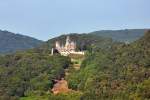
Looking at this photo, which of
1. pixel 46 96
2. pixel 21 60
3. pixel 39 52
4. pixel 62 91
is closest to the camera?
pixel 46 96

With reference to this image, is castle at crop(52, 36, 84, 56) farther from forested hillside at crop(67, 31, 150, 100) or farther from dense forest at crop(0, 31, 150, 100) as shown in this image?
forested hillside at crop(67, 31, 150, 100)

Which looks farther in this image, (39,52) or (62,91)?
(39,52)

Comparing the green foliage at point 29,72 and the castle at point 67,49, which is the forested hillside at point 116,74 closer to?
the green foliage at point 29,72

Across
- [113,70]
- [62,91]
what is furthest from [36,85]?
[113,70]

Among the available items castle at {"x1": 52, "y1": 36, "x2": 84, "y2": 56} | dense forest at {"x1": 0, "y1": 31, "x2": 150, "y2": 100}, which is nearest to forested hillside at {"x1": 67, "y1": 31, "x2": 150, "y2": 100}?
dense forest at {"x1": 0, "y1": 31, "x2": 150, "y2": 100}

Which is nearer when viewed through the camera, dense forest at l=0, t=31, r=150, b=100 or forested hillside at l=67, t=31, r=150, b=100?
forested hillside at l=67, t=31, r=150, b=100

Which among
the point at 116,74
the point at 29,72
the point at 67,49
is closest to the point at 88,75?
the point at 116,74

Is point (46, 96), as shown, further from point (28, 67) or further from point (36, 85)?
point (28, 67)

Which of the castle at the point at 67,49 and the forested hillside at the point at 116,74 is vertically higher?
the castle at the point at 67,49

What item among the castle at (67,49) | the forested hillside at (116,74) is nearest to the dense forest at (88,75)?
Result: the forested hillside at (116,74)
